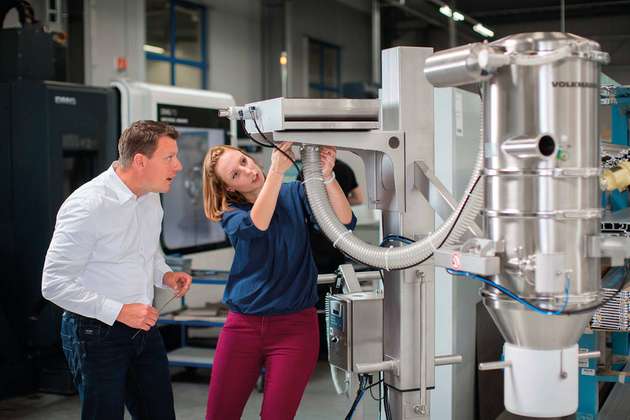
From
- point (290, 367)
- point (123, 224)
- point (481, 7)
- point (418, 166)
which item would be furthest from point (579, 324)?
point (481, 7)

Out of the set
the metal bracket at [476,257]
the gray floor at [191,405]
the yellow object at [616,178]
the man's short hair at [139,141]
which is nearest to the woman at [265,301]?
the man's short hair at [139,141]

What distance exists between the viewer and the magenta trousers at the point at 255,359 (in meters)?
2.59

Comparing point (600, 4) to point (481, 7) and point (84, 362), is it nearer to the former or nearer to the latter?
point (481, 7)

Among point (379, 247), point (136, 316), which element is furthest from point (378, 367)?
point (136, 316)

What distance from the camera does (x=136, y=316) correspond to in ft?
8.29

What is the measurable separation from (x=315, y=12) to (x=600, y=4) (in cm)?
641

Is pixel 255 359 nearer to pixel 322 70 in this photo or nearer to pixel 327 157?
pixel 327 157

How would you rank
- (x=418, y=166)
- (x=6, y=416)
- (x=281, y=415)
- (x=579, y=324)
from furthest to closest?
1. (x=6, y=416)
2. (x=281, y=415)
3. (x=418, y=166)
4. (x=579, y=324)

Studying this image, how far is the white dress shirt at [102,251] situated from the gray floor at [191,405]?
72.6 inches

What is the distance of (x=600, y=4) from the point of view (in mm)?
4766

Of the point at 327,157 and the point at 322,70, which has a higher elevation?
the point at 322,70

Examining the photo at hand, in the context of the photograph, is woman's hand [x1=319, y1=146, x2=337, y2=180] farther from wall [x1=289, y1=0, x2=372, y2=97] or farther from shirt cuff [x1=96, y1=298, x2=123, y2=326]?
wall [x1=289, y1=0, x2=372, y2=97]

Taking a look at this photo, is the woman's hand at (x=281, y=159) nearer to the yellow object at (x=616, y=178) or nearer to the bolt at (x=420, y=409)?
the bolt at (x=420, y=409)

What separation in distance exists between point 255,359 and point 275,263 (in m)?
0.32
